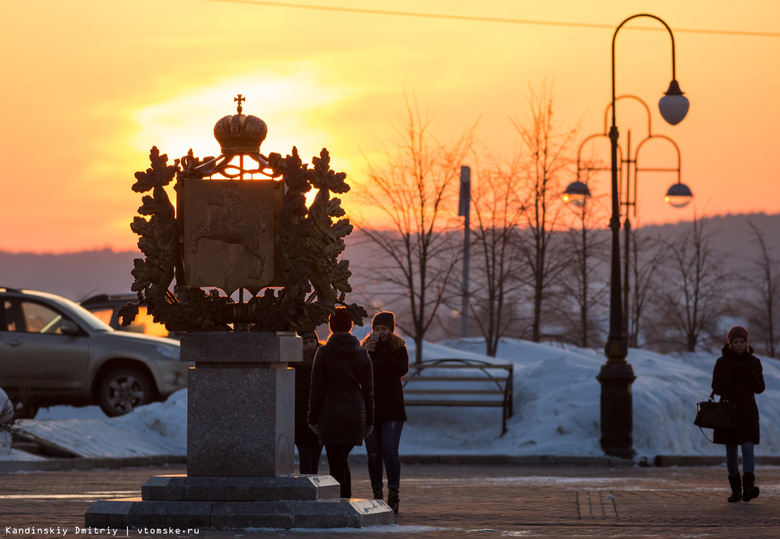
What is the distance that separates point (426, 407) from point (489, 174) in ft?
33.0

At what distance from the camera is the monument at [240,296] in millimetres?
10375

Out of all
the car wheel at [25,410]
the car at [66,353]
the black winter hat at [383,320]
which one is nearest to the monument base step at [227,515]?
the black winter hat at [383,320]

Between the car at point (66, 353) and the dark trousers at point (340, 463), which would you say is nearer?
the dark trousers at point (340, 463)

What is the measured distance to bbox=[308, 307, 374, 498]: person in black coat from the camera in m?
11.4

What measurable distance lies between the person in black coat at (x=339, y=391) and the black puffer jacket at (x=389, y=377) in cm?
88

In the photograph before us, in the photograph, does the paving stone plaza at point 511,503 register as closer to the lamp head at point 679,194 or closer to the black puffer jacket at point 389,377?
the black puffer jacket at point 389,377

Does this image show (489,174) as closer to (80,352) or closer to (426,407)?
(426,407)

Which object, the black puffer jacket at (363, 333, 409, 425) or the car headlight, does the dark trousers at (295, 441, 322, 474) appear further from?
the car headlight

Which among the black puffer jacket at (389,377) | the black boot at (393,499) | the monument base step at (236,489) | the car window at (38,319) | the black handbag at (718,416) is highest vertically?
the car window at (38,319)

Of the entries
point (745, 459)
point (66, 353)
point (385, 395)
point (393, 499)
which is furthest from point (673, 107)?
point (393, 499)

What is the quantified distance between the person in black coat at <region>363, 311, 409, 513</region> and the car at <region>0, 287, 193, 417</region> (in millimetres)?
9288

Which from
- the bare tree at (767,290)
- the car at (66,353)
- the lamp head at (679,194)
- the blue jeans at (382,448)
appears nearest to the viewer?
the blue jeans at (382,448)

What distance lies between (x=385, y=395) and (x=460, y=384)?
13569mm

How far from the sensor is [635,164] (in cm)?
3394
